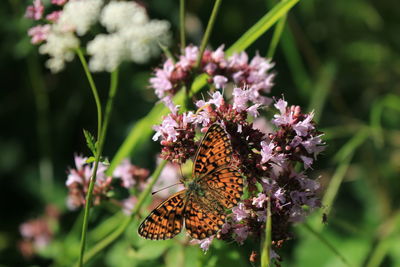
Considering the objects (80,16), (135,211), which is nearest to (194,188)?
(135,211)

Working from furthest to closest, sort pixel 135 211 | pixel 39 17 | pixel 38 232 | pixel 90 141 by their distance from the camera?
pixel 38 232 → pixel 39 17 → pixel 135 211 → pixel 90 141

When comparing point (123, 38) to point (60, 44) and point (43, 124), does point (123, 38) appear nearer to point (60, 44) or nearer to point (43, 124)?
point (60, 44)

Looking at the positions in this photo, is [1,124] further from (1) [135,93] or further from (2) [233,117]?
(2) [233,117]

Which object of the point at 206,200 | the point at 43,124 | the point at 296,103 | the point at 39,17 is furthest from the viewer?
the point at 296,103

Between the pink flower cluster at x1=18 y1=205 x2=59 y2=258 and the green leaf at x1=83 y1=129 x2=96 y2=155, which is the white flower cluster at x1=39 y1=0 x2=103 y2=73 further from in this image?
the pink flower cluster at x1=18 y1=205 x2=59 y2=258

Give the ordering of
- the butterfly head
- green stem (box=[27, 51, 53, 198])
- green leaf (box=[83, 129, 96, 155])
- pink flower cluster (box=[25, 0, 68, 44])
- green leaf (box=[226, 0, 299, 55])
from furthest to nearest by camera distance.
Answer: green stem (box=[27, 51, 53, 198]) → pink flower cluster (box=[25, 0, 68, 44]) → green leaf (box=[226, 0, 299, 55]) → the butterfly head → green leaf (box=[83, 129, 96, 155])

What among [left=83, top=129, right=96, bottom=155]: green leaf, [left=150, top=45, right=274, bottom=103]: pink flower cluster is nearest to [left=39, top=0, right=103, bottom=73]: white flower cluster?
[left=150, top=45, right=274, bottom=103]: pink flower cluster

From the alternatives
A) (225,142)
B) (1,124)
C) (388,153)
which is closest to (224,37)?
(388,153)
